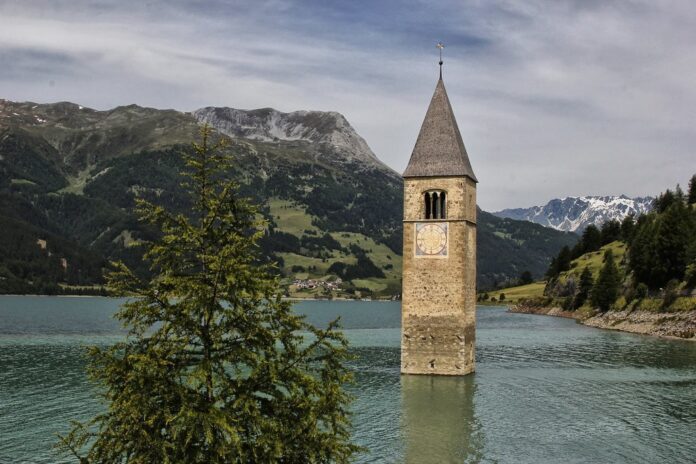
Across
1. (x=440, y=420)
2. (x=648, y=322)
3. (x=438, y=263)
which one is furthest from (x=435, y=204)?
(x=648, y=322)

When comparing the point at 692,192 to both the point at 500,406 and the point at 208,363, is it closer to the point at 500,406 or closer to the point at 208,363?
the point at 500,406

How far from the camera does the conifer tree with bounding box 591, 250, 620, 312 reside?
390 feet

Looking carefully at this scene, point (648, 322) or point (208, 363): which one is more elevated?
point (208, 363)

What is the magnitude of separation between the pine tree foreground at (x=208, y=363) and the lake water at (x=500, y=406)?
2484 millimetres

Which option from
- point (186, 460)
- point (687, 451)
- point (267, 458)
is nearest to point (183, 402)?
point (186, 460)

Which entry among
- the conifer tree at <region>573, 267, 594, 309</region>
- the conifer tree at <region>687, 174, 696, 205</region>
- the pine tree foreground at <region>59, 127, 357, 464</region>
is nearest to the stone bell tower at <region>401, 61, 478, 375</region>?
the pine tree foreground at <region>59, 127, 357, 464</region>

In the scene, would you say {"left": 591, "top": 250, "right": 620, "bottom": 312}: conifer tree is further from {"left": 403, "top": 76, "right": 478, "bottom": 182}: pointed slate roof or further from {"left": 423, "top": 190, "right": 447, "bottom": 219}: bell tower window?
{"left": 423, "top": 190, "right": 447, "bottom": 219}: bell tower window

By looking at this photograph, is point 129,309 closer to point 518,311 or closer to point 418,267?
point 418,267

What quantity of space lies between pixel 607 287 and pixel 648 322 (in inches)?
988

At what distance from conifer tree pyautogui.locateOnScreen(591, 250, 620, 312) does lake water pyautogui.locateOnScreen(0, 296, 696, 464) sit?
42.8 m

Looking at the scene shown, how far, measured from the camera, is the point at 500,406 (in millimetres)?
43562

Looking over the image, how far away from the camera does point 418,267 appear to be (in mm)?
52688

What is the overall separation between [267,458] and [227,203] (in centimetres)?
644

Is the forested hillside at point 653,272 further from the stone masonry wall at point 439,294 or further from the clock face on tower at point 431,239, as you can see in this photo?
the clock face on tower at point 431,239
